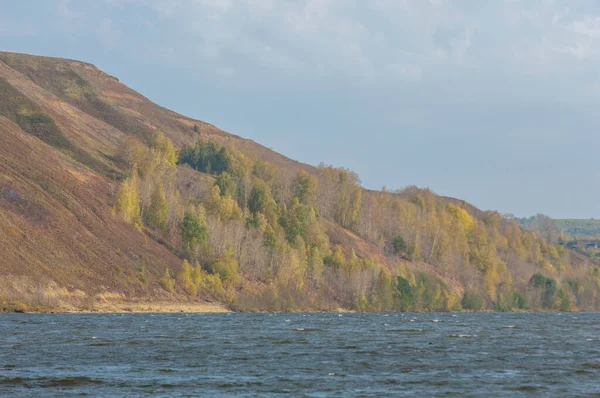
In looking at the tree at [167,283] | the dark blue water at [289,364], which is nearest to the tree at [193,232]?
the tree at [167,283]

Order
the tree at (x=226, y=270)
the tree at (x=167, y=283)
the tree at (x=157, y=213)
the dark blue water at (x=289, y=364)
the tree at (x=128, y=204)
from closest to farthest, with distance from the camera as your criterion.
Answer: the dark blue water at (x=289, y=364)
the tree at (x=167, y=283)
the tree at (x=226, y=270)
the tree at (x=128, y=204)
the tree at (x=157, y=213)

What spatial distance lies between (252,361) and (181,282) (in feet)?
371

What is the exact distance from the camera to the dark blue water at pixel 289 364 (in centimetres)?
4178

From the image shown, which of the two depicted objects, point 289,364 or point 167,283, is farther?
point 167,283

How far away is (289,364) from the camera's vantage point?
53812 millimetres

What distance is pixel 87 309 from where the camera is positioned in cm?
13838

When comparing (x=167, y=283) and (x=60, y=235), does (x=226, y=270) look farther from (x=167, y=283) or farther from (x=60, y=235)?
(x=60, y=235)

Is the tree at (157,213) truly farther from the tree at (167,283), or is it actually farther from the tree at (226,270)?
the tree at (167,283)

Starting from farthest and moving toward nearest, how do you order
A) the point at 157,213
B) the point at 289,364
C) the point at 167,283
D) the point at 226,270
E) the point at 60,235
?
1. the point at 157,213
2. the point at 226,270
3. the point at 167,283
4. the point at 60,235
5. the point at 289,364

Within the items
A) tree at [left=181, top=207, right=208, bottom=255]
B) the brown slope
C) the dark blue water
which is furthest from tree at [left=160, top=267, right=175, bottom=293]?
the dark blue water

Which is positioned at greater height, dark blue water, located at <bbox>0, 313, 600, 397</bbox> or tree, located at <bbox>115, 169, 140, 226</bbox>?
tree, located at <bbox>115, 169, 140, 226</bbox>

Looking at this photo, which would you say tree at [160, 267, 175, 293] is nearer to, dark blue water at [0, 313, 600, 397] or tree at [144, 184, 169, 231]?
tree at [144, 184, 169, 231]

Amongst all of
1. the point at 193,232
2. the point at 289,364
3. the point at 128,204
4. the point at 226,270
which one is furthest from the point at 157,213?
the point at 289,364

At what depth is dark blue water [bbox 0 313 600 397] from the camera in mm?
41781
